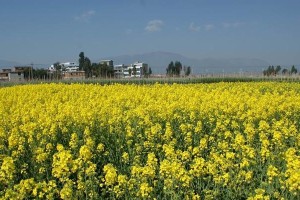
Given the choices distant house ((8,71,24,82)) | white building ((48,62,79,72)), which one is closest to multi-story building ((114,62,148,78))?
distant house ((8,71,24,82))

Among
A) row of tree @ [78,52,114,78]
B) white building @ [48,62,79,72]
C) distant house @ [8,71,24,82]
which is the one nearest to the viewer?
distant house @ [8,71,24,82]

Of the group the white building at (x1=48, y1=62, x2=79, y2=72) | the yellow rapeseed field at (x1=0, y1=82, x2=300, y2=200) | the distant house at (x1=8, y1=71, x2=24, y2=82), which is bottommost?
the yellow rapeseed field at (x1=0, y1=82, x2=300, y2=200)

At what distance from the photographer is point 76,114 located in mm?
10641

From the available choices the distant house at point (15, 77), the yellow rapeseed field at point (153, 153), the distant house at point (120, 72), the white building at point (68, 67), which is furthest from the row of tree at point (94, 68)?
the yellow rapeseed field at point (153, 153)

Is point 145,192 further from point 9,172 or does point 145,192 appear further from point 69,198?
point 9,172

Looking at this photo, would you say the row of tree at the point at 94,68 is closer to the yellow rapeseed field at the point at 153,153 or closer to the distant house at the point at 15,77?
the distant house at the point at 15,77

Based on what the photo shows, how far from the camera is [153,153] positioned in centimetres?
635

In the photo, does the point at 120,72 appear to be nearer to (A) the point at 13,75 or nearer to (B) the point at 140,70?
(A) the point at 13,75

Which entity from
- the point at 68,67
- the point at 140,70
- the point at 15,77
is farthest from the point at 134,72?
the point at 68,67

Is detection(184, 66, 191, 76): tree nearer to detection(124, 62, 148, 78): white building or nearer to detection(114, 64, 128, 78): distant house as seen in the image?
detection(124, 62, 148, 78): white building

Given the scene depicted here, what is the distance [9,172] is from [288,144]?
547 cm

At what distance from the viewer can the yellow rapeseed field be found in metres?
5.10

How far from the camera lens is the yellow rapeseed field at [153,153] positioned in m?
5.10

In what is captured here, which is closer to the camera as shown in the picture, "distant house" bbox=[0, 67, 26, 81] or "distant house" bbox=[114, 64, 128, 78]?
"distant house" bbox=[0, 67, 26, 81]
